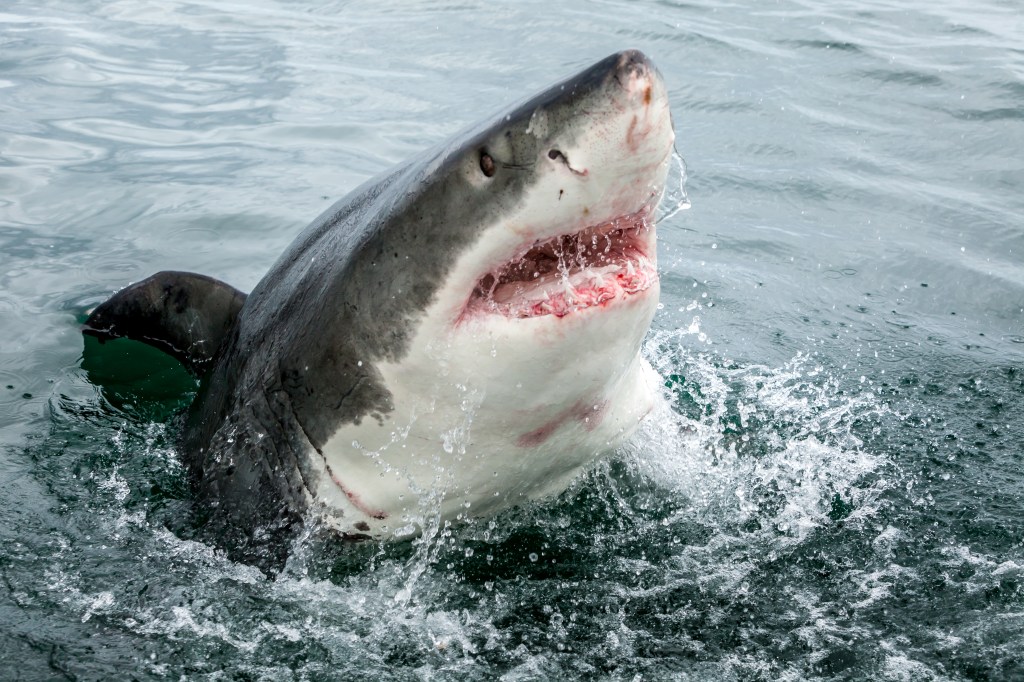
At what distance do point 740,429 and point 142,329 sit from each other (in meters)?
2.27

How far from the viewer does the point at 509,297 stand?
8.54 feet

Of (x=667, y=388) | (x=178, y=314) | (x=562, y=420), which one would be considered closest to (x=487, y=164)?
(x=562, y=420)

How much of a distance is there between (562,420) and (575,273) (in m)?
0.50

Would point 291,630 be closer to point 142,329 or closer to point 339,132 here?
point 142,329

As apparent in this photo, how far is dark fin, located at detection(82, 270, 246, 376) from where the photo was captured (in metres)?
3.92

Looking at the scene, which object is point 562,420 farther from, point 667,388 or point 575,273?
point 667,388

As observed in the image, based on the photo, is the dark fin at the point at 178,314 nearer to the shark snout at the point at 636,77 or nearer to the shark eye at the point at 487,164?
the shark eye at the point at 487,164

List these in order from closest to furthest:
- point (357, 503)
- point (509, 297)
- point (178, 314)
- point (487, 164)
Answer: point (487, 164) → point (509, 297) → point (357, 503) → point (178, 314)

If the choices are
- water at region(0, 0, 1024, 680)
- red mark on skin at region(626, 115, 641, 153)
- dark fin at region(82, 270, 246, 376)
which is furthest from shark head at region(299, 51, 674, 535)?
dark fin at region(82, 270, 246, 376)

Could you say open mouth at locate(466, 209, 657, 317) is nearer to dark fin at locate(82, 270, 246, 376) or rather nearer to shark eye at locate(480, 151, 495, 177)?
shark eye at locate(480, 151, 495, 177)

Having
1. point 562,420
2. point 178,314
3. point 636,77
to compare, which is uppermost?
point 636,77

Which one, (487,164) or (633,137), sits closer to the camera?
(633,137)

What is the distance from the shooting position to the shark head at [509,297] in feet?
7.60

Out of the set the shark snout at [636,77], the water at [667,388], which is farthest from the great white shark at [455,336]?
the water at [667,388]
